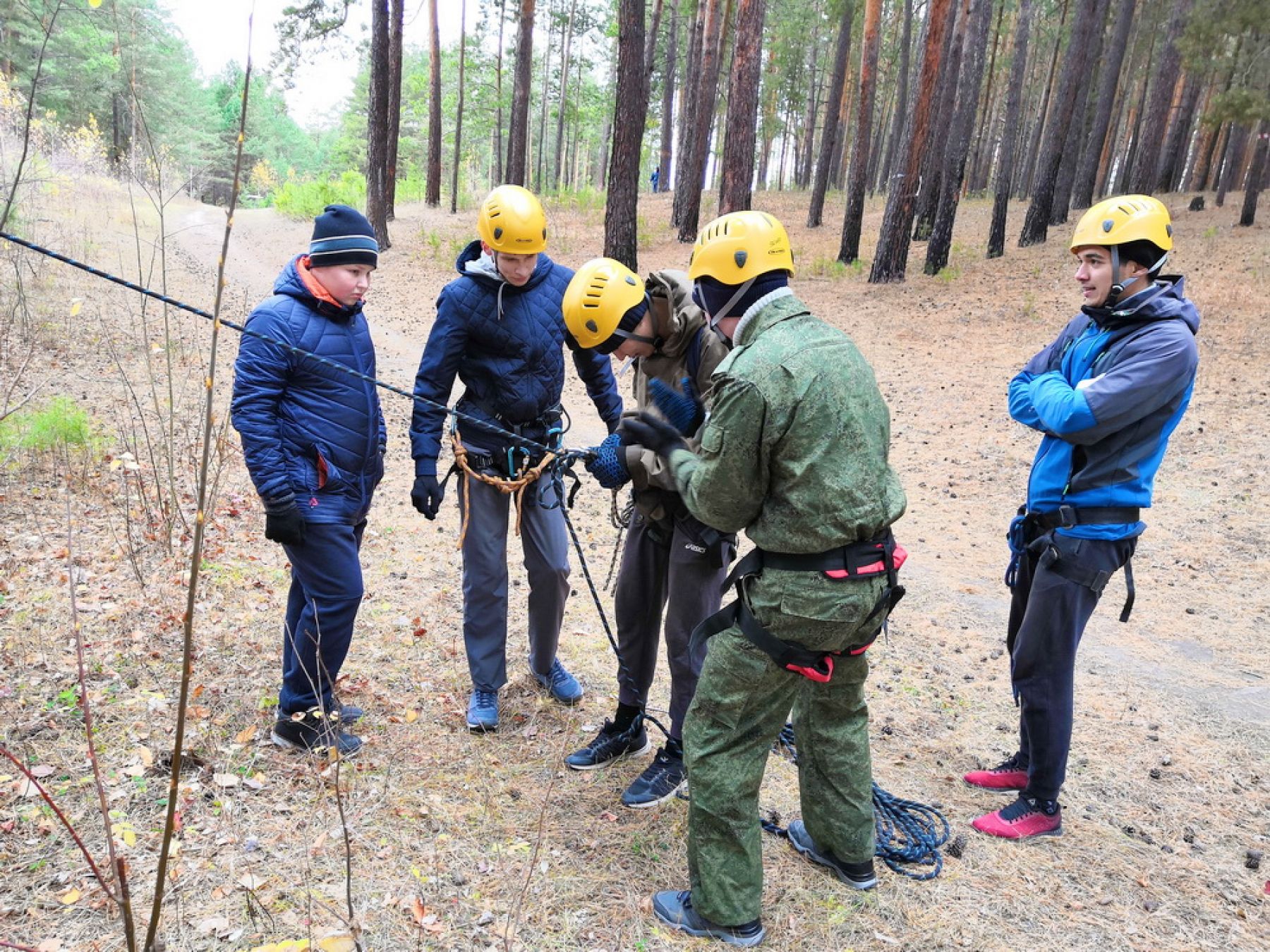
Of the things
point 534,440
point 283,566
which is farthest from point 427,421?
point 283,566

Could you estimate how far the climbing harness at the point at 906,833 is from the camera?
329cm

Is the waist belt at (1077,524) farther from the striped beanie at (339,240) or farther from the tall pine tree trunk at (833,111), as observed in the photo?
the tall pine tree trunk at (833,111)

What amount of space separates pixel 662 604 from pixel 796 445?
1.49 meters

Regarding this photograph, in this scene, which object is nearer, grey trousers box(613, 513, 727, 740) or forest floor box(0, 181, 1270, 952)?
forest floor box(0, 181, 1270, 952)

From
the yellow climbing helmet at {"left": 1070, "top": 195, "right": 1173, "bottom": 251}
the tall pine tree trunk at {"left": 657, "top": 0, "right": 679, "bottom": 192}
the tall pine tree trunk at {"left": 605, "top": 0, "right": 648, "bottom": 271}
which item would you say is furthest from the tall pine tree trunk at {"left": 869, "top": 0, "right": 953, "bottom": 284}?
the tall pine tree trunk at {"left": 657, "top": 0, "right": 679, "bottom": 192}

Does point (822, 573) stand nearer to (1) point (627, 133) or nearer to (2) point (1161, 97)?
(1) point (627, 133)

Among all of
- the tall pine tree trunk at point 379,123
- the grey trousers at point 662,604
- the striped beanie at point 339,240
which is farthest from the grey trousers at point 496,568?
the tall pine tree trunk at point 379,123

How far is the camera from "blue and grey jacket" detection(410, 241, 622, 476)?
386cm

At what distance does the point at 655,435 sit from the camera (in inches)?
113

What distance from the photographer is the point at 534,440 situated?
4.09 metres

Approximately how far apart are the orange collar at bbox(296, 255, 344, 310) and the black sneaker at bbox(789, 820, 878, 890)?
9.85 ft

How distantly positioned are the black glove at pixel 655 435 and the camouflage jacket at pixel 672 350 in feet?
1.15

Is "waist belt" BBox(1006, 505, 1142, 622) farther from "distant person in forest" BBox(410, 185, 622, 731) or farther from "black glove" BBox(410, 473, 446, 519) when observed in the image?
"black glove" BBox(410, 473, 446, 519)

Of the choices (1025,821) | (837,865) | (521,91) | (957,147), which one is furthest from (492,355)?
(521,91)
